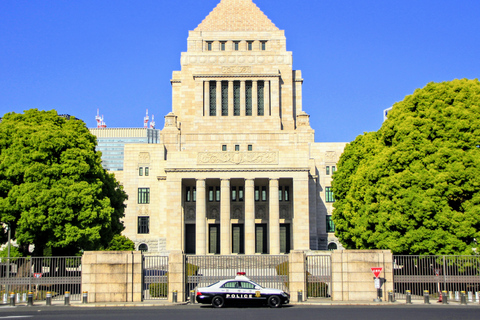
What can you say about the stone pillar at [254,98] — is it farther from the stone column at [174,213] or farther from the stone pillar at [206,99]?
the stone column at [174,213]

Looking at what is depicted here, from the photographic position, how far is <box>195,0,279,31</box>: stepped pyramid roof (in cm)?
8338

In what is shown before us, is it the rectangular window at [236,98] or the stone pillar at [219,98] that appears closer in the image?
the stone pillar at [219,98]

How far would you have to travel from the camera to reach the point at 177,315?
2802 cm

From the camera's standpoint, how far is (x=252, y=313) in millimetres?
28984

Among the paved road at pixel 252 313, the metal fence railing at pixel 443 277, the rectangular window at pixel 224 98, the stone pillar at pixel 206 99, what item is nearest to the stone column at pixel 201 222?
the stone pillar at pixel 206 99

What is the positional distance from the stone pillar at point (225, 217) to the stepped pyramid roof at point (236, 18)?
28.3 meters

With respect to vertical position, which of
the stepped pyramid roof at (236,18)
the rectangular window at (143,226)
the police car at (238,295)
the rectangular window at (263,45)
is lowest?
the police car at (238,295)

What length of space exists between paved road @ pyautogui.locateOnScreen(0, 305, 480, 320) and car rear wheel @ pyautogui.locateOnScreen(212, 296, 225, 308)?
42 centimetres

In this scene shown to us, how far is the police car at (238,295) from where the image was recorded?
3172 cm

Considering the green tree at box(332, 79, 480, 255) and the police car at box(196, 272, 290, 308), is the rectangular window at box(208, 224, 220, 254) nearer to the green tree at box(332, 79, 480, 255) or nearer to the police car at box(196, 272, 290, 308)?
the green tree at box(332, 79, 480, 255)

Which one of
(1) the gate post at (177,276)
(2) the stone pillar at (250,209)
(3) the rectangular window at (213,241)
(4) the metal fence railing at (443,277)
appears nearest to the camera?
(1) the gate post at (177,276)

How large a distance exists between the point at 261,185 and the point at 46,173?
33.1 metres

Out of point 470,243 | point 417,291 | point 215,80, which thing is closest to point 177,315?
point 417,291

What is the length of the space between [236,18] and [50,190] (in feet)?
166
